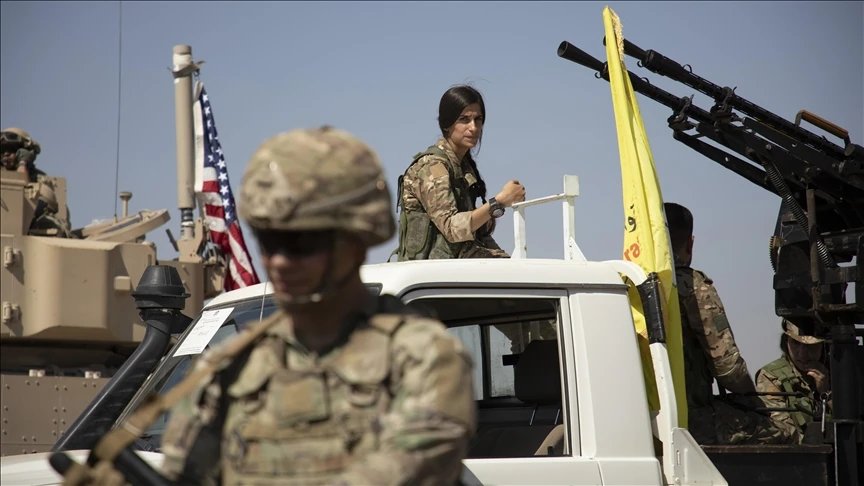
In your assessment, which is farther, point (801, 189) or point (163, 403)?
point (801, 189)

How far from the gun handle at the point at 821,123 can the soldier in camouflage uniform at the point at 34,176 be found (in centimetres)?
908

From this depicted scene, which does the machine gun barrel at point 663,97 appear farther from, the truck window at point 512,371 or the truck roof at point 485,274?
the truck roof at point 485,274

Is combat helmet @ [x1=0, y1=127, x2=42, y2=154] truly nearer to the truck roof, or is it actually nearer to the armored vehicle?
the armored vehicle

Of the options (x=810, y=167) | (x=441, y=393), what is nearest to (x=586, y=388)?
(x=441, y=393)

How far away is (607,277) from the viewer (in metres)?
3.95

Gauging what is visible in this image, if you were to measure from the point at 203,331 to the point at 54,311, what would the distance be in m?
8.62

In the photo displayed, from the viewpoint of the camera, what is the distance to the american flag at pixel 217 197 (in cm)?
1488

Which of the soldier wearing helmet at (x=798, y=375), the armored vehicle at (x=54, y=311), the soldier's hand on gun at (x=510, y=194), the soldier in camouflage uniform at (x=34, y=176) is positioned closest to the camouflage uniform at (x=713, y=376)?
the soldier wearing helmet at (x=798, y=375)

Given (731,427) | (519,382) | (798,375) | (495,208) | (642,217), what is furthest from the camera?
(798,375)

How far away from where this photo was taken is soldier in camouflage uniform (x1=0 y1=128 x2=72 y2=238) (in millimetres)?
12797

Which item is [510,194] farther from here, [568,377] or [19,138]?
[19,138]

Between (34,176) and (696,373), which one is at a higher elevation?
(34,176)

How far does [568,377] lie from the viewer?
148 inches

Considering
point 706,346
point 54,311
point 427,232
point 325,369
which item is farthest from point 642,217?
point 54,311
